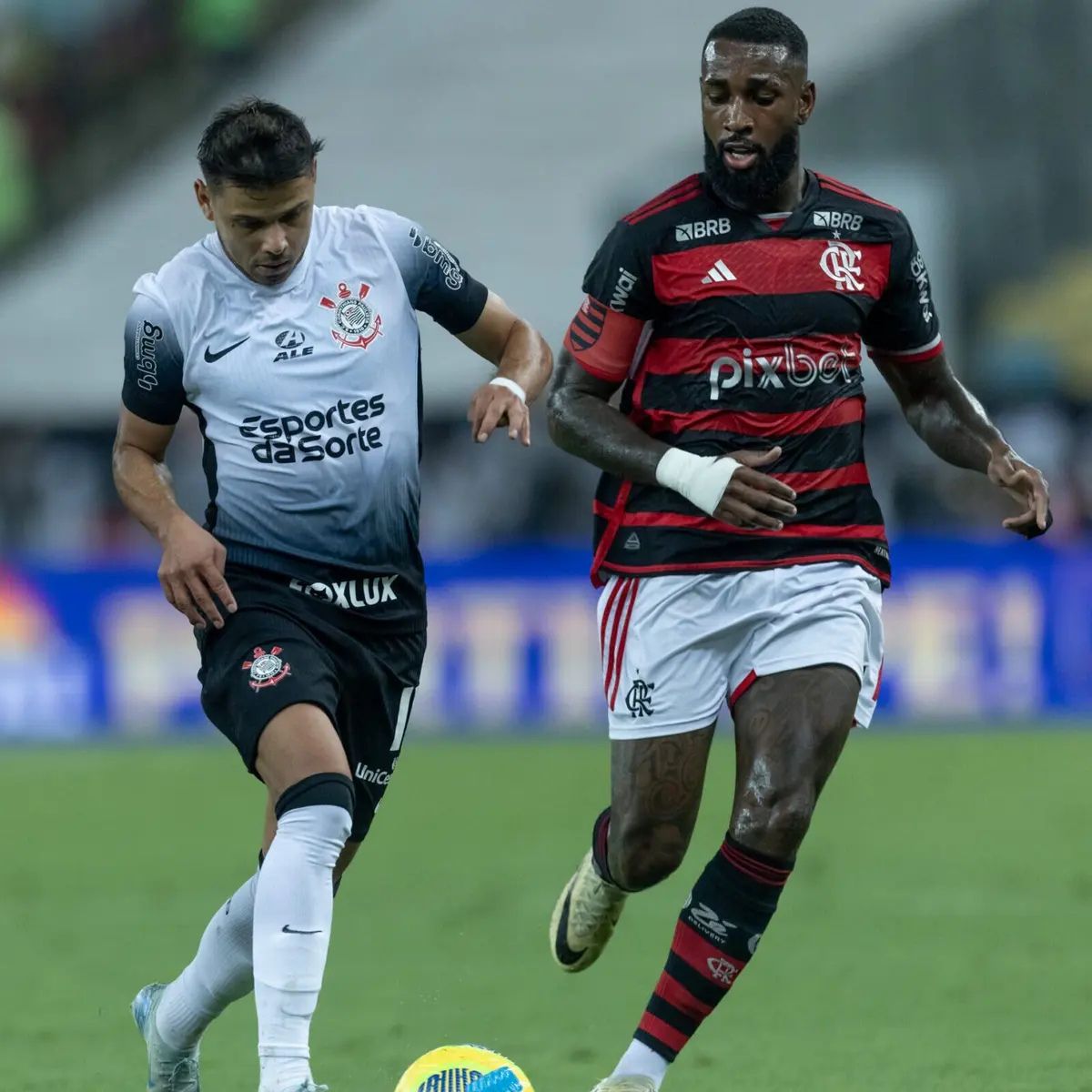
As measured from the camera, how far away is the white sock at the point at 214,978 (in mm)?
5793

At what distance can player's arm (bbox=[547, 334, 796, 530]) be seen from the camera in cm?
570

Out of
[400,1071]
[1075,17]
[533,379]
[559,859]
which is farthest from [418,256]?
[1075,17]

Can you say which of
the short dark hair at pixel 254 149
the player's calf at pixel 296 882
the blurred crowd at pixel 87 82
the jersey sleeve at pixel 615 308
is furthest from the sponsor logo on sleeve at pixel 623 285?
the blurred crowd at pixel 87 82

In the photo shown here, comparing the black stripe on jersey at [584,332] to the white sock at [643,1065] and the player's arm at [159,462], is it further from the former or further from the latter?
the white sock at [643,1065]

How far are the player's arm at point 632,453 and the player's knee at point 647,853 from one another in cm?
98

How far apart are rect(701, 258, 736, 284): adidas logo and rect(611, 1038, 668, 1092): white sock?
2.00 meters

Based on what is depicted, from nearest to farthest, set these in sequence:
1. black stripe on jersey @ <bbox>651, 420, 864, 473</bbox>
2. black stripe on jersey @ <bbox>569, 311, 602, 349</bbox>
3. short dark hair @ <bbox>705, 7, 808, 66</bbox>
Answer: short dark hair @ <bbox>705, 7, 808, 66</bbox>, black stripe on jersey @ <bbox>651, 420, 864, 473</bbox>, black stripe on jersey @ <bbox>569, 311, 602, 349</bbox>

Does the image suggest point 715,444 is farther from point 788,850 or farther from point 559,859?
point 559,859

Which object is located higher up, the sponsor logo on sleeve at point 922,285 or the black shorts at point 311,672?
the sponsor logo on sleeve at point 922,285

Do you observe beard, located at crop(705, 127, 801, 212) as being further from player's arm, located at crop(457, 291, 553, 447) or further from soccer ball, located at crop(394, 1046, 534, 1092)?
soccer ball, located at crop(394, 1046, 534, 1092)

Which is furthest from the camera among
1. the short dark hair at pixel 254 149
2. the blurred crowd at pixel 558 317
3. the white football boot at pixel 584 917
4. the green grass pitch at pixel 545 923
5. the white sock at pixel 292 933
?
the blurred crowd at pixel 558 317

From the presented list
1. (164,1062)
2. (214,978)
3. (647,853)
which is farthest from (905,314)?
(164,1062)

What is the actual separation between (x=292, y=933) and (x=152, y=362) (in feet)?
4.85

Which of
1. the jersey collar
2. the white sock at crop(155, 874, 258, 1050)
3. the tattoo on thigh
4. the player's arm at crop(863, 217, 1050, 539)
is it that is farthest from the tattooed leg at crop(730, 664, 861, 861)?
the white sock at crop(155, 874, 258, 1050)
